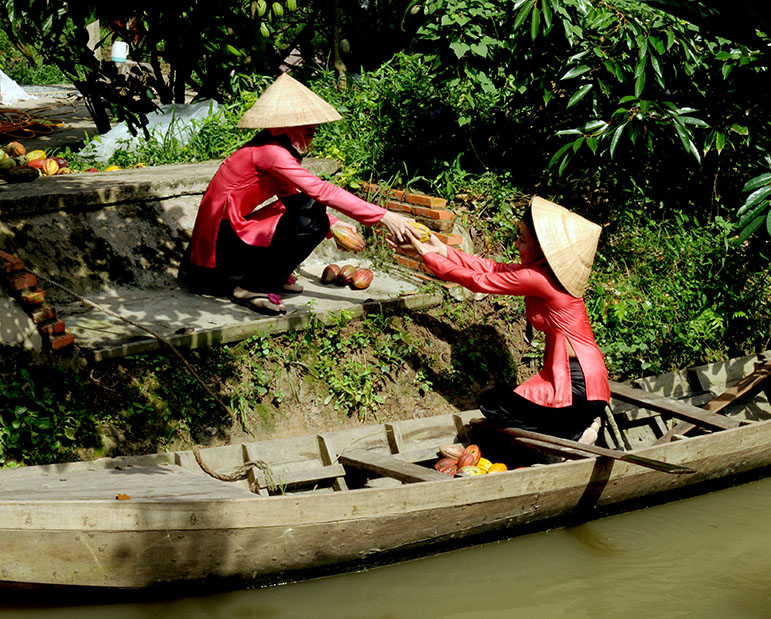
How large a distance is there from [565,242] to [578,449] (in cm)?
103

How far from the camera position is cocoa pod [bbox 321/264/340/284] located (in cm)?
586

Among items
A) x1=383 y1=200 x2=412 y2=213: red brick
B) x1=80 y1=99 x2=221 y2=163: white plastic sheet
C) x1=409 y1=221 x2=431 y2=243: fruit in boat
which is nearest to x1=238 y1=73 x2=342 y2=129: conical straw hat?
x1=409 y1=221 x2=431 y2=243: fruit in boat

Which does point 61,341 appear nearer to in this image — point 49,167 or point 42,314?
point 42,314

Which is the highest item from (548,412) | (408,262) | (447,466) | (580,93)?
(580,93)

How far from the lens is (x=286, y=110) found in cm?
491

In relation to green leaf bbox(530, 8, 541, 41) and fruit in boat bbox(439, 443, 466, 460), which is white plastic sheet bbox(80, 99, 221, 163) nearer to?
green leaf bbox(530, 8, 541, 41)

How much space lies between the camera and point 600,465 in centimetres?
429

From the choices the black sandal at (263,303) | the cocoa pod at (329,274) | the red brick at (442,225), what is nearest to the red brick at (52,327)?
the black sandal at (263,303)

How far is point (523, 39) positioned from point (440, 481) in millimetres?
3449

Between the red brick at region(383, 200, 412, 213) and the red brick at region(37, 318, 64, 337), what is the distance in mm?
2688

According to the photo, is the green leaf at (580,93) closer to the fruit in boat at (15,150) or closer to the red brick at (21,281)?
the red brick at (21,281)

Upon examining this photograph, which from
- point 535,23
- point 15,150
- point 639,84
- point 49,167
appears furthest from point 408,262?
point 15,150

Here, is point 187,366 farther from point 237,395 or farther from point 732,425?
point 732,425

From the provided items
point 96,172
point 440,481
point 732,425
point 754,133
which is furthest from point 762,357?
point 96,172
